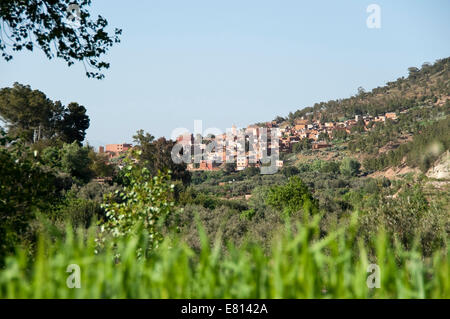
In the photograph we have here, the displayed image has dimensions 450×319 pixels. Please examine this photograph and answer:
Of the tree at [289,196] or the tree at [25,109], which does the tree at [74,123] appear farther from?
the tree at [289,196]

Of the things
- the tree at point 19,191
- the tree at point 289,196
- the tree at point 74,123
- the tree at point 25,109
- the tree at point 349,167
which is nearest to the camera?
the tree at point 19,191

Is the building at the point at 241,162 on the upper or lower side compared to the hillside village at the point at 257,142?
lower

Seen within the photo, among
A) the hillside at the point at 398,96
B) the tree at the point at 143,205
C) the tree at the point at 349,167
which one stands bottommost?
the tree at the point at 143,205

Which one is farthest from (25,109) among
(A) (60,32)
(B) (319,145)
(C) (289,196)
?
(B) (319,145)

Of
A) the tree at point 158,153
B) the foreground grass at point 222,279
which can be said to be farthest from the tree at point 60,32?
the tree at point 158,153

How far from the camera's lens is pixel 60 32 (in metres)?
6.30

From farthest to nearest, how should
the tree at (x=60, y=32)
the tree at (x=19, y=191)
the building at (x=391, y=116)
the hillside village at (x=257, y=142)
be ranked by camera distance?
the building at (x=391, y=116) < the hillside village at (x=257, y=142) < the tree at (x=60, y=32) < the tree at (x=19, y=191)

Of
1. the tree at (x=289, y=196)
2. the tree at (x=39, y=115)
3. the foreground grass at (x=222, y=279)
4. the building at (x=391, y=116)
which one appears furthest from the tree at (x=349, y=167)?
the foreground grass at (x=222, y=279)

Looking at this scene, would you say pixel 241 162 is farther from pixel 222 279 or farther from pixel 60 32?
pixel 222 279

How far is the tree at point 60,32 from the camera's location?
6.34 meters

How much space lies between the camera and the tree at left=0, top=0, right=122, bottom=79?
6.34 meters

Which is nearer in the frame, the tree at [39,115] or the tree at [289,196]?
the tree at [289,196]

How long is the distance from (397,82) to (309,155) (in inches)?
Result: 1342
